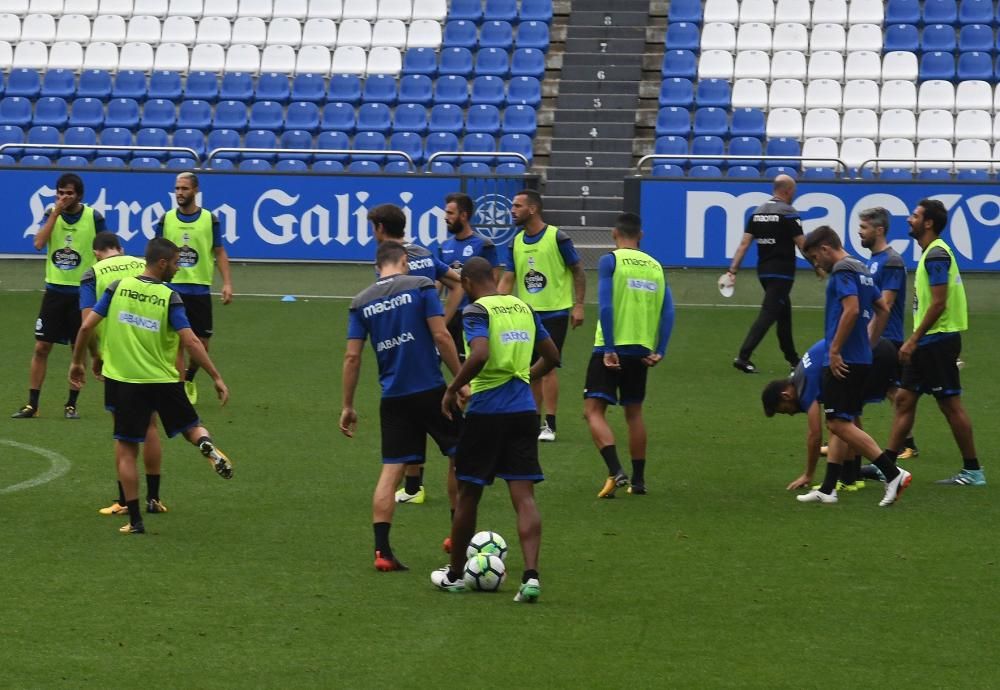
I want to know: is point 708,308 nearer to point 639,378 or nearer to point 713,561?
point 639,378

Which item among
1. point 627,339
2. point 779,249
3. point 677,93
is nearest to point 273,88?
point 677,93

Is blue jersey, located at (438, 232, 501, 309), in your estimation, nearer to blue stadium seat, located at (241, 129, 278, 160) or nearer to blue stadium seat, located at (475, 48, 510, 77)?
blue stadium seat, located at (241, 129, 278, 160)

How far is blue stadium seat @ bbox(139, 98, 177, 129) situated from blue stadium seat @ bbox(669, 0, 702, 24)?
925 centimetres

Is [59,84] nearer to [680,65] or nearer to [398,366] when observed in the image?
[680,65]

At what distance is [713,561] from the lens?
9.38 m

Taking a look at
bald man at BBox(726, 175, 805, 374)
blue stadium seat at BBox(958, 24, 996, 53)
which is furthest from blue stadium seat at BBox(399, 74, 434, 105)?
bald man at BBox(726, 175, 805, 374)

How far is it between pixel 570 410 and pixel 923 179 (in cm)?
921

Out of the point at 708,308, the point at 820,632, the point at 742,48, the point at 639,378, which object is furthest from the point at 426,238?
the point at 820,632

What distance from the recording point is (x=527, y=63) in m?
28.1

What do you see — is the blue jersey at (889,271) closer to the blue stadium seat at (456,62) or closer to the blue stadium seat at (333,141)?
the blue stadium seat at (333,141)

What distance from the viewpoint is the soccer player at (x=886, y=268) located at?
11398 mm

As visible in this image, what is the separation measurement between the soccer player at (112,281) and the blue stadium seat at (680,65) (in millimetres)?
15682

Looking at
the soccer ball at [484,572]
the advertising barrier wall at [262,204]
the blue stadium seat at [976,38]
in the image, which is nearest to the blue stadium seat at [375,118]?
the advertising barrier wall at [262,204]

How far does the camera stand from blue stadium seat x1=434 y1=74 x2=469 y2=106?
27.6m
